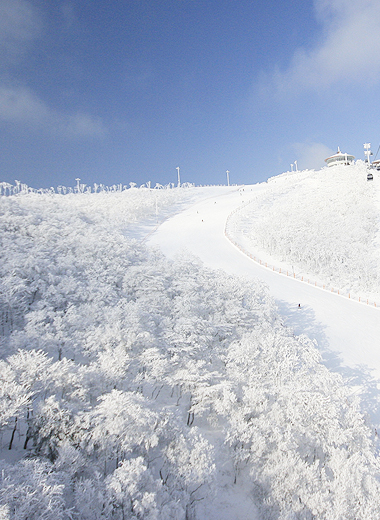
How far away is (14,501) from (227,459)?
382 inches

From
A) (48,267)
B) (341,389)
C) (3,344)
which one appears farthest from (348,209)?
(3,344)

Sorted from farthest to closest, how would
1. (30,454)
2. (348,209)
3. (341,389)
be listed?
1. (348,209)
2. (341,389)
3. (30,454)

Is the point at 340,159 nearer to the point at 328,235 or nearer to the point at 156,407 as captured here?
the point at 328,235

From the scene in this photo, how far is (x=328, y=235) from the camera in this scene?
46.8 metres

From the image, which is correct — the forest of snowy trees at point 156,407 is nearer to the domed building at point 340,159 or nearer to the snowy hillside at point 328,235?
the snowy hillside at point 328,235

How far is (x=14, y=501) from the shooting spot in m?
7.67

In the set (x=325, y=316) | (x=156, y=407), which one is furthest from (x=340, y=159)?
(x=156, y=407)

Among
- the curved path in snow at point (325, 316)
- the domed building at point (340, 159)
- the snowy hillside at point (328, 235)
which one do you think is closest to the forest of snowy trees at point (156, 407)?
the curved path in snow at point (325, 316)

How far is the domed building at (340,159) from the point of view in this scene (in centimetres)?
9676

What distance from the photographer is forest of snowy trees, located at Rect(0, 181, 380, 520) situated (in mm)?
9633

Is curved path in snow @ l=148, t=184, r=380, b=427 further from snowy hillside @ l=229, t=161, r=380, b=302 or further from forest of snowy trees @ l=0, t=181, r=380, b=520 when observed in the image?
forest of snowy trees @ l=0, t=181, r=380, b=520

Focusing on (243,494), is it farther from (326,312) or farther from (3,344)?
(326,312)

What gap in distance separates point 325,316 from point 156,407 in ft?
76.7

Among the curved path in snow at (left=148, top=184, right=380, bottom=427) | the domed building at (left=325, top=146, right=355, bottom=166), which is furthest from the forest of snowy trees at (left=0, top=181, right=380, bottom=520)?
the domed building at (left=325, top=146, right=355, bottom=166)
